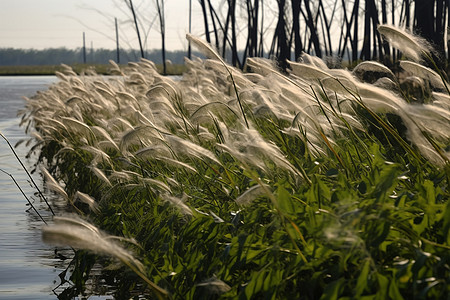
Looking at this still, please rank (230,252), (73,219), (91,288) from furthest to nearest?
(91,288), (230,252), (73,219)

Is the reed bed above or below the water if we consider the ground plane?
above

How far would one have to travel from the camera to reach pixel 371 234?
6.28 feet

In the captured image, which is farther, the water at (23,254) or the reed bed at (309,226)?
the water at (23,254)

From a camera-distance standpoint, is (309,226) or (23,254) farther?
(23,254)

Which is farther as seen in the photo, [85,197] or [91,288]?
[91,288]

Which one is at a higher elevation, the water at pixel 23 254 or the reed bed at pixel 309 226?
the reed bed at pixel 309 226

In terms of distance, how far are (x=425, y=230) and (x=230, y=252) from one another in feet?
1.82

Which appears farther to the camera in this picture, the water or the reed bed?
the water

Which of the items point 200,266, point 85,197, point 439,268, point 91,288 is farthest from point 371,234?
point 91,288

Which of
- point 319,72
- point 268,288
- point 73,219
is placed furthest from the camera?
point 319,72

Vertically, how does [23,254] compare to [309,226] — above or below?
below

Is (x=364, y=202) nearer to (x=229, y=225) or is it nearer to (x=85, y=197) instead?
(x=229, y=225)

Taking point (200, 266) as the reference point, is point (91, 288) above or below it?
below

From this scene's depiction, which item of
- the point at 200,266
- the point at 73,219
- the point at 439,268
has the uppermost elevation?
the point at 73,219
